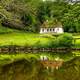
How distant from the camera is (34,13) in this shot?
3408 inches

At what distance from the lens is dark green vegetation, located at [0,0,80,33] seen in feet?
117

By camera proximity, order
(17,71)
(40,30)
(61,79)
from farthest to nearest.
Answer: (40,30) → (17,71) → (61,79)

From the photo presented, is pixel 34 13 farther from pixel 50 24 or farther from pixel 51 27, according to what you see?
pixel 51 27

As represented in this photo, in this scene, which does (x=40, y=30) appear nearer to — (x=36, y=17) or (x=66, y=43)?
(x=36, y=17)

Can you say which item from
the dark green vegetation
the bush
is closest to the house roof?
the dark green vegetation

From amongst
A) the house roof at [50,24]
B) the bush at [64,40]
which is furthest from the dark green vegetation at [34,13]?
the bush at [64,40]

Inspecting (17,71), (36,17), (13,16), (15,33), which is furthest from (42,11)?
(17,71)

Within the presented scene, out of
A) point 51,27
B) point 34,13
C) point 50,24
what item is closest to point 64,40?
point 34,13

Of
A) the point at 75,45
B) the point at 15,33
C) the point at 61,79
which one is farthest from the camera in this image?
the point at 15,33

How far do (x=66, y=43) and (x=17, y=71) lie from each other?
2905 cm

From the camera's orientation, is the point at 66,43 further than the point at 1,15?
No

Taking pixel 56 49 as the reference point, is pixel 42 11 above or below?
above

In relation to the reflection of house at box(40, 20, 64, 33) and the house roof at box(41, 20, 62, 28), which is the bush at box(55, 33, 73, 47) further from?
the house roof at box(41, 20, 62, 28)

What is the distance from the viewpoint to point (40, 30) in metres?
97.8
